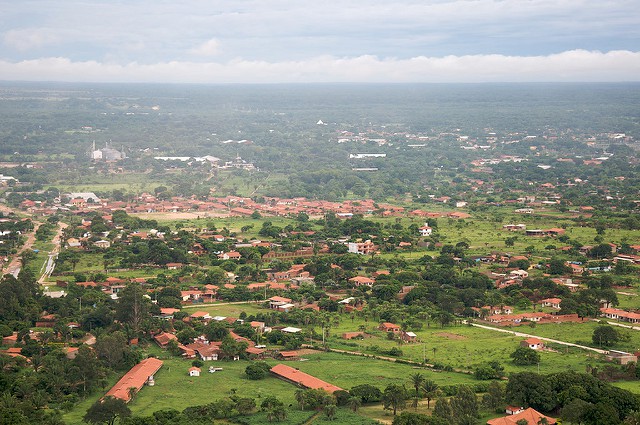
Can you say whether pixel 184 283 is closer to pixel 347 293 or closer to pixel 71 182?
pixel 347 293

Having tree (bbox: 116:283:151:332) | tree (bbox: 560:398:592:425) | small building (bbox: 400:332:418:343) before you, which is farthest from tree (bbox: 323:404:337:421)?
tree (bbox: 116:283:151:332)

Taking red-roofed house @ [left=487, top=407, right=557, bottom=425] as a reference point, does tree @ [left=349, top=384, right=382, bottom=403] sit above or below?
below

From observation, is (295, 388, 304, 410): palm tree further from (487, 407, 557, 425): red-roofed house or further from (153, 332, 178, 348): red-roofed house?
(153, 332, 178, 348): red-roofed house

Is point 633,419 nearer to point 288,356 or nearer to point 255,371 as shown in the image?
point 255,371

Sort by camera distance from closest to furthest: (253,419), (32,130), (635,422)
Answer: (635,422)
(253,419)
(32,130)

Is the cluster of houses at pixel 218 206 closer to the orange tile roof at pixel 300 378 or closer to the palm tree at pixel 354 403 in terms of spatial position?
the orange tile roof at pixel 300 378

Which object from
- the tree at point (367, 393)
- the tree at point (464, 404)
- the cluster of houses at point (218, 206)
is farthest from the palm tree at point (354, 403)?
the cluster of houses at point (218, 206)

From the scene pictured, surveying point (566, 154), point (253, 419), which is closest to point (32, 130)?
point (566, 154)

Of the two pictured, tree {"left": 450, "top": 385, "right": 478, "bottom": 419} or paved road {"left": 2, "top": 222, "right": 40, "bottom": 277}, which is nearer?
tree {"left": 450, "top": 385, "right": 478, "bottom": 419}
